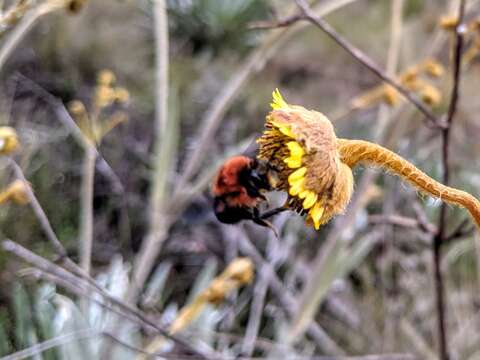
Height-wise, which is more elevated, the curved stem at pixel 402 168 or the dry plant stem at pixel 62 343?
the curved stem at pixel 402 168

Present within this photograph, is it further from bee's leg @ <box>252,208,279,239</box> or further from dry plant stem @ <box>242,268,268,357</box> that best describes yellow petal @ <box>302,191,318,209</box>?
dry plant stem @ <box>242,268,268,357</box>

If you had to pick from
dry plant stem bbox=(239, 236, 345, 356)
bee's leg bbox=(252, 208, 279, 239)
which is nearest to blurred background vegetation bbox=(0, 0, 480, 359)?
dry plant stem bbox=(239, 236, 345, 356)

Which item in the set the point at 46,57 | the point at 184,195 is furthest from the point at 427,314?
the point at 46,57

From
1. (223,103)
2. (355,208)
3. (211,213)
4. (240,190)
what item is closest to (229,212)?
(240,190)

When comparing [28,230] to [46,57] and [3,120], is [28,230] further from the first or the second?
[46,57]

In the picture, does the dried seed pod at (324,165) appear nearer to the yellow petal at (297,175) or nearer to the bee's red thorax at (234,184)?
the yellow petal at (297,175)

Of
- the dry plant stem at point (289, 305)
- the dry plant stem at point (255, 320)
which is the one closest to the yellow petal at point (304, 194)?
the dry plant stem at point (255, 320)
